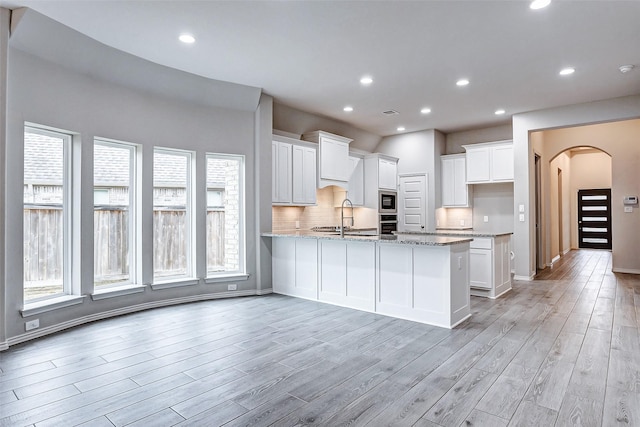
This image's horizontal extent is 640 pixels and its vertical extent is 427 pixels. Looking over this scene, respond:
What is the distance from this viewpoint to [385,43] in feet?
12.9

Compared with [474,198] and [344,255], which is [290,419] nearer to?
[344,255]

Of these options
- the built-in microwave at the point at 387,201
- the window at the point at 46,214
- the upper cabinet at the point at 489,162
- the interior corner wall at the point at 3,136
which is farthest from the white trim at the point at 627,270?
the interior corner wall at the point at 3,136

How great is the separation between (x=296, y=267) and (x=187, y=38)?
3297 mm

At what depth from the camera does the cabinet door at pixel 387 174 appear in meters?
7.86

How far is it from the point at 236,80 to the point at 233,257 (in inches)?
103

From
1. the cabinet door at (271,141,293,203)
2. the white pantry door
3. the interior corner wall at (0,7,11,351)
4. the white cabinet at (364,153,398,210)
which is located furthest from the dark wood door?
the interior corner wall at (0,7,11,351)

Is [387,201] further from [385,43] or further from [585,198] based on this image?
[585,198]

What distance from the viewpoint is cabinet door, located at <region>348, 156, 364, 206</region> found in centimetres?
753

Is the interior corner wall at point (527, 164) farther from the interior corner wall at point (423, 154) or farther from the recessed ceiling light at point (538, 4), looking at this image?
the recessed ceiling light at point (538, 4)

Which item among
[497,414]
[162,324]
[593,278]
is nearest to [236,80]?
[162,324]

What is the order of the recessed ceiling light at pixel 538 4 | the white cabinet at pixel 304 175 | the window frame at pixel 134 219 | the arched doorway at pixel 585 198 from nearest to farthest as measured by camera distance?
the recessed ceiling light at pixel 538 4 < the window frame at pixel 134 219 < the white cabinet at pixel 304 175 < the arched doorway at pixel 585 198

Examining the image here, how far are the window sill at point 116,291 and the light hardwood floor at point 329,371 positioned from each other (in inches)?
12.8

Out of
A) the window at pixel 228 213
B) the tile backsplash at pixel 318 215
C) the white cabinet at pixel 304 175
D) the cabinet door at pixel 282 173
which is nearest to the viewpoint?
the window at pixel 228 213

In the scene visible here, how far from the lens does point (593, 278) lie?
678 centimetres
